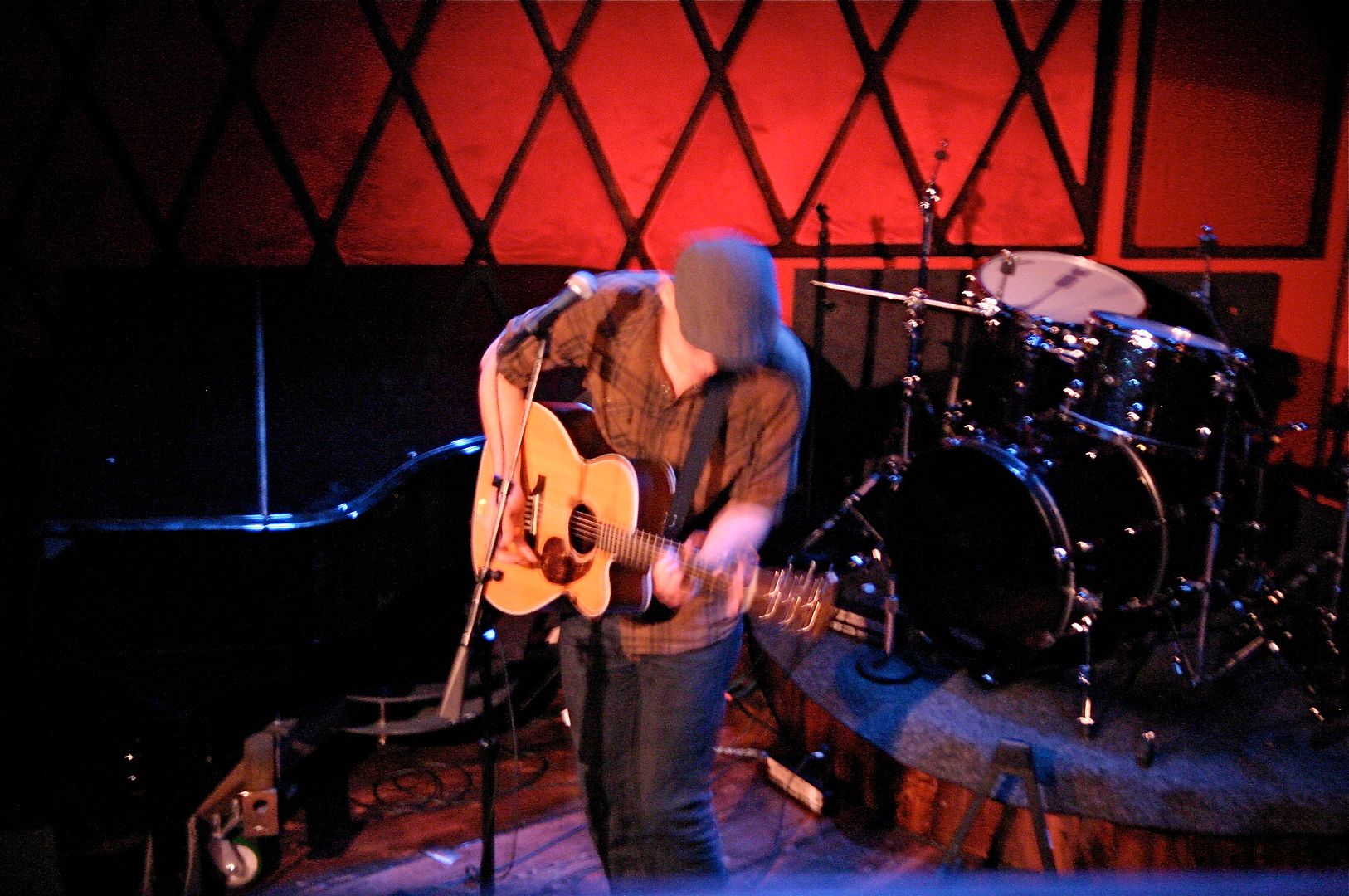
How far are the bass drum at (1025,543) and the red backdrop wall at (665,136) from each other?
1512 mm

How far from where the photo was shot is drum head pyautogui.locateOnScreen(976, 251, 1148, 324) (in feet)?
12.6

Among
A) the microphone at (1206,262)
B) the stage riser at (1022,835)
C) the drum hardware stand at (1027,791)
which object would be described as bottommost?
the stage riser at (1022,835)

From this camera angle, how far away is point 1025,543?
11.4 feet

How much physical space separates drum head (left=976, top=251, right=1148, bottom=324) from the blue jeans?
2.37 m

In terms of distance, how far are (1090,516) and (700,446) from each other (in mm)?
1967

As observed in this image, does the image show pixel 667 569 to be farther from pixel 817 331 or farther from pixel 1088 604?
pixel 817 331

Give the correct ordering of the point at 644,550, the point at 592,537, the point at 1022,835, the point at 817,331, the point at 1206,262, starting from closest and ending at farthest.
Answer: the point at 644,550, the point at 592,537, the point at 1022,835, the point at 1206,262, the point at 817,331

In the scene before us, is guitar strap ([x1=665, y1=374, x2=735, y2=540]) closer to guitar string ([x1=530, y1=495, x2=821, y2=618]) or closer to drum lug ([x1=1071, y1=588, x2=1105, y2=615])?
guitar string ([x1=530, y1=495, x2=821, y2=618])

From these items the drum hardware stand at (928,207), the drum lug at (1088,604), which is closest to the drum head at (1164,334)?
the drum lug at (1088,604)

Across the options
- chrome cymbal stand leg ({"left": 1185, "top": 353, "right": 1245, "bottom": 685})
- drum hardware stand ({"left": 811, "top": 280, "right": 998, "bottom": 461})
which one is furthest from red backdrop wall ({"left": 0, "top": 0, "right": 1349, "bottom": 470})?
chrome cymbal stand leg ({"left": 1185, "top": 353, "right": 1245, "bottom": 685})

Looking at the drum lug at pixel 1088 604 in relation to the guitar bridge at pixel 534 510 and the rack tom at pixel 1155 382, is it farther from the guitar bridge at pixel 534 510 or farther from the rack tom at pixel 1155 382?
the guitar bridge at pixel 534 510

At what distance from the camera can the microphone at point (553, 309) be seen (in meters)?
1.92

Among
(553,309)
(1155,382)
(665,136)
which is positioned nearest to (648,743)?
(553,309)

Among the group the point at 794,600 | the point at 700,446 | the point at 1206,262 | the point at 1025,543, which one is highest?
the point at 1206,262
